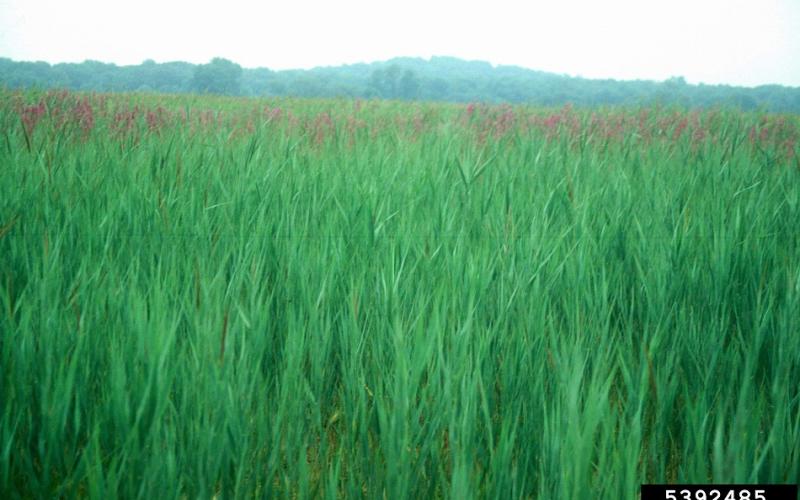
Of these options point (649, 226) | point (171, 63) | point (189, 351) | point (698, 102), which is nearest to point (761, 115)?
point (698, 102)

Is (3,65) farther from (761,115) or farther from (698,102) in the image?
(698,102)

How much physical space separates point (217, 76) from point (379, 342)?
8897mm

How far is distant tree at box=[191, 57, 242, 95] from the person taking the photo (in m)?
8.19

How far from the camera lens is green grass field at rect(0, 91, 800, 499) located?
89cm

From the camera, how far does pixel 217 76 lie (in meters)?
8.95

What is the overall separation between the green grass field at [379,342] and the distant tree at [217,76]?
242 inches

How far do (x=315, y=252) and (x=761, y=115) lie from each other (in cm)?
676

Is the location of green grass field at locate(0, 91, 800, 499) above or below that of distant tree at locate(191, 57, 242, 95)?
below

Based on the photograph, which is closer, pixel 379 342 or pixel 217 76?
pixel 379 342

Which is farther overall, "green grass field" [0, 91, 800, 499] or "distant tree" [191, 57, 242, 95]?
"distant tree" [191, 57, 242, 95]

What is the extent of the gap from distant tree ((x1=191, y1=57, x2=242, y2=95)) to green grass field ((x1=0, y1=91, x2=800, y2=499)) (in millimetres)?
6143

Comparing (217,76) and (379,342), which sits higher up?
(217,76)

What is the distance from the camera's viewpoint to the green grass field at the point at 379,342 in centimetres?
89

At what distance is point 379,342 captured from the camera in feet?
3.92
